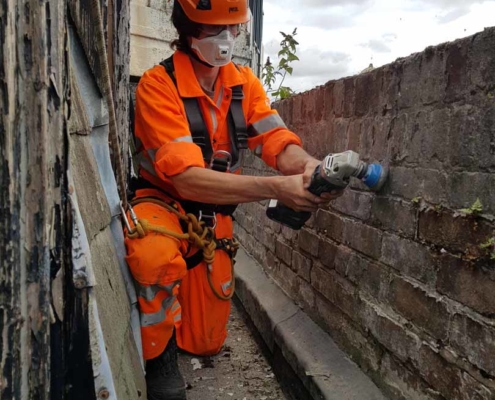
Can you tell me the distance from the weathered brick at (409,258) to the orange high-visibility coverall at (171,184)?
91 centimetres

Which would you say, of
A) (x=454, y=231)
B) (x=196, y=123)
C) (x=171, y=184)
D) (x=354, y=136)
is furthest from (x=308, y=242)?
(x=454, y=231)

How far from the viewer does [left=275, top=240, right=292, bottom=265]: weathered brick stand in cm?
360

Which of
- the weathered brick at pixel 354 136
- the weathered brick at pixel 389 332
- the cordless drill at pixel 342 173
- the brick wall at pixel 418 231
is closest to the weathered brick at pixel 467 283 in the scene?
the brick wall at pixel 418 231

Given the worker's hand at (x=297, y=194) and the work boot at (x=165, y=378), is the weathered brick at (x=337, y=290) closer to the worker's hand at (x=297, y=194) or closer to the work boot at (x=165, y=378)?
the worker's hand at (x=297, y=194)

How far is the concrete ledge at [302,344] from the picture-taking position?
2.38m

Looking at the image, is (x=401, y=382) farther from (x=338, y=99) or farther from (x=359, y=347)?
(x=338, y=99)

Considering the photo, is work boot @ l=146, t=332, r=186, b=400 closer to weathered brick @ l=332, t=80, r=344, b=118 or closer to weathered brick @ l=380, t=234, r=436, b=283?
weathered brick @ l=380, t=234, r=436, b=283

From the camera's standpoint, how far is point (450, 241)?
73.3 inches

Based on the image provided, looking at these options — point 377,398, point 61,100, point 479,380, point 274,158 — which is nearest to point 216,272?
point 274,158

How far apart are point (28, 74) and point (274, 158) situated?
2.14 metres

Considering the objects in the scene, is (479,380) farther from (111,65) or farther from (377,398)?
(111,65)

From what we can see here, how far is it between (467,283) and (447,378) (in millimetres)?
371

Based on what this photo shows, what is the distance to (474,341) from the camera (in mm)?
1709

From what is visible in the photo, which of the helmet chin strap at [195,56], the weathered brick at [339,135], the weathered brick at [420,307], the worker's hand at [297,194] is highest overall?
the helmet chin strap at [195,56]
